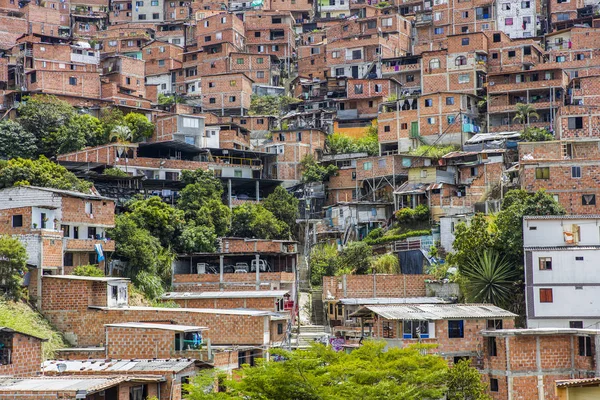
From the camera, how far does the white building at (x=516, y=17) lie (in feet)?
270

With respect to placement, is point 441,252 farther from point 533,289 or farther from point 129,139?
point 129,139

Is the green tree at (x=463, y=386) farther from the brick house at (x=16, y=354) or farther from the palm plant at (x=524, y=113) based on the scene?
the palm plant at (x=524, y=113)

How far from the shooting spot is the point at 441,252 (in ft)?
176

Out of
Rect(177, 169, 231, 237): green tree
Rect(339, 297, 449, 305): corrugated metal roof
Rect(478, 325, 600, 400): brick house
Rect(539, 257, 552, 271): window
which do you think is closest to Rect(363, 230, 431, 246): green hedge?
Rect(339, 297, 449, 305): corrugated metal roof

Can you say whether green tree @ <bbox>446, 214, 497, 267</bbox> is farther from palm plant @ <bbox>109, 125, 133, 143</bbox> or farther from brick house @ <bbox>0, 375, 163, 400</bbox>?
palm plant @ <bbox>109, 125, 133, 143</bbox>

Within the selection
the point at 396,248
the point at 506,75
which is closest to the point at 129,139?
the point at 396,248

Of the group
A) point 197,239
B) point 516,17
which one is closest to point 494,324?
point 197,239

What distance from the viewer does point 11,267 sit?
40344 millimetres

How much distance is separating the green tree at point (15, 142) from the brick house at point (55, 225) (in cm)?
1505

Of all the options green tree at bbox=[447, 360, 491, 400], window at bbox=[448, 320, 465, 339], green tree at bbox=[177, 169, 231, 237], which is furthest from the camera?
green tree at bbox=[177, 169, 231, 237]

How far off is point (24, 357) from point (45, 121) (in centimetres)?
3510

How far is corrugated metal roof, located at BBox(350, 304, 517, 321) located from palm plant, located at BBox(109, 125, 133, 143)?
90.0ft

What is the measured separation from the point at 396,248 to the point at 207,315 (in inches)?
668

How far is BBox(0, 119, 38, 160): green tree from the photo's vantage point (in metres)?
62.3
